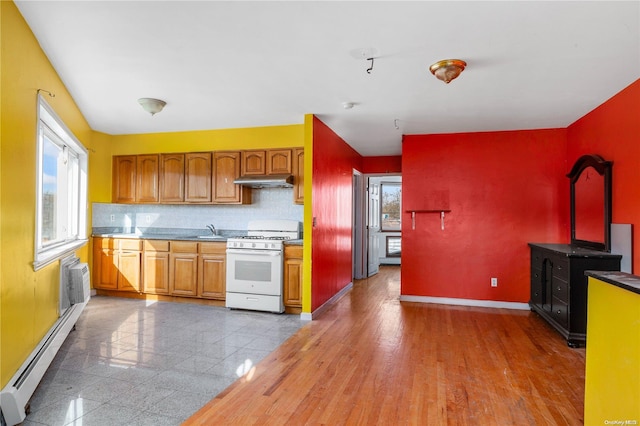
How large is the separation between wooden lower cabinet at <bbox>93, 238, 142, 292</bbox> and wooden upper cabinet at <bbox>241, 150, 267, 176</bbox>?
181 cm

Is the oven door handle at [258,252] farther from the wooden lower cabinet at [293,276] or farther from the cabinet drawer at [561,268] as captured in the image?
the cabinet drawer at [561,268]

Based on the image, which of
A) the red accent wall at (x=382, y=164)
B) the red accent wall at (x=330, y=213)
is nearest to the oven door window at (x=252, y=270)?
the red accent wall at (x=330, y=213)

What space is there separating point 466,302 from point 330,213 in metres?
2.18

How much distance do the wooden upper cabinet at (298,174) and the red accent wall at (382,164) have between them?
2655 mm

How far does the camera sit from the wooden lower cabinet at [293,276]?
4.50 meters

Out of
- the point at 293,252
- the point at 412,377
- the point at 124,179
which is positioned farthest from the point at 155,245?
the point at 412,377

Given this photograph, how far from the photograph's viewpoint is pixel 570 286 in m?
3.54

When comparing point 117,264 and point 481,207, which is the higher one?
point 481,207

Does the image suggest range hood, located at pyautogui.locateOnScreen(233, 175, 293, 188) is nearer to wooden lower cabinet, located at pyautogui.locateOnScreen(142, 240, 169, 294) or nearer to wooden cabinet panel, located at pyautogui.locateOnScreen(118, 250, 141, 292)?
wooden lower cabinet, located at pyautogui.locateOnScreen(142, 240, 169, 294)

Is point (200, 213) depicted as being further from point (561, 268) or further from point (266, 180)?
point (561, 268)

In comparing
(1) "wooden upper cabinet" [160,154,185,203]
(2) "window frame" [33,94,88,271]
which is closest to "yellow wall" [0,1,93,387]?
(2) "window frame" [33,94,88,271]

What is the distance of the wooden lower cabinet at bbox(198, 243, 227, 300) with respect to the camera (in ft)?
16.0

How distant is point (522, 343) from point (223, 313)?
10.6 ft

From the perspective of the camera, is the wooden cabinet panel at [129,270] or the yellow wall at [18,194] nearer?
the yellow wall at [18,194]
